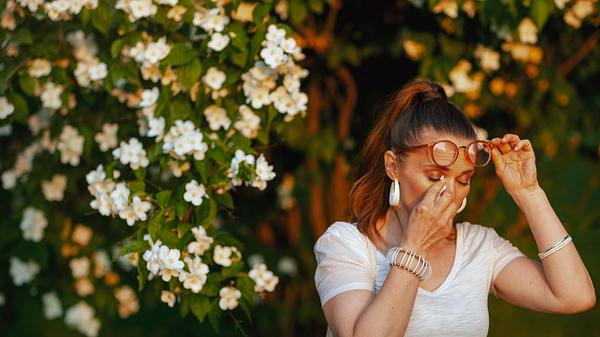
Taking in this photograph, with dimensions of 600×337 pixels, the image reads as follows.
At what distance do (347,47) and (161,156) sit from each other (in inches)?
54.7

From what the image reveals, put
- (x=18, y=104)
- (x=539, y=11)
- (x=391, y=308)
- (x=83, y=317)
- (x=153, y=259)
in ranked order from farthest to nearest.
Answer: (x=83, y=317), (x=18, y=104), (x=539, y=11), (x=153, y=259), (x=391, y=308)

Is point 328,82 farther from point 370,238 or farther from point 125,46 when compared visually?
point 370,238

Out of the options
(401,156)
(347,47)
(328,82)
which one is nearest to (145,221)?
(401,156)

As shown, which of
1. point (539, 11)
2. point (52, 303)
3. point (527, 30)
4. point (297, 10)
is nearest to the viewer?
point (539, 11)

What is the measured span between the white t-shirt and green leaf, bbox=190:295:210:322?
505 mm

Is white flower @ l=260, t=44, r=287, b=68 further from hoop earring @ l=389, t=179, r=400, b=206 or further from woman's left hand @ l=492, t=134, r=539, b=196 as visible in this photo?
woman's left hand @ l=492, t=134, r=539, b=196

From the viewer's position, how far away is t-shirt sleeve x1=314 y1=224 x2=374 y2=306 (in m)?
2.40

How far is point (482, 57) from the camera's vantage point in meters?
3.77

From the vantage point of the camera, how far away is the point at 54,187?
12.3 ft

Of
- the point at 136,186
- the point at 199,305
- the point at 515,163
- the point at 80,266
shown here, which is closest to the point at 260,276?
the point at 199,305

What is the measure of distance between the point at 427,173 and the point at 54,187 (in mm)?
1814

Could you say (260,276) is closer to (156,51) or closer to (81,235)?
(156,51)

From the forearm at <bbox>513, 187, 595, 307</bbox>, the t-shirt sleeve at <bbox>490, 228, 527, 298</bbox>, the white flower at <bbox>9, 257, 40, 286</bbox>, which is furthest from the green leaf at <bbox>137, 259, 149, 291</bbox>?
the white flower at <bbox>9, 257, 40, 286</bbox>

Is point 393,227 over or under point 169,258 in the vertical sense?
over
